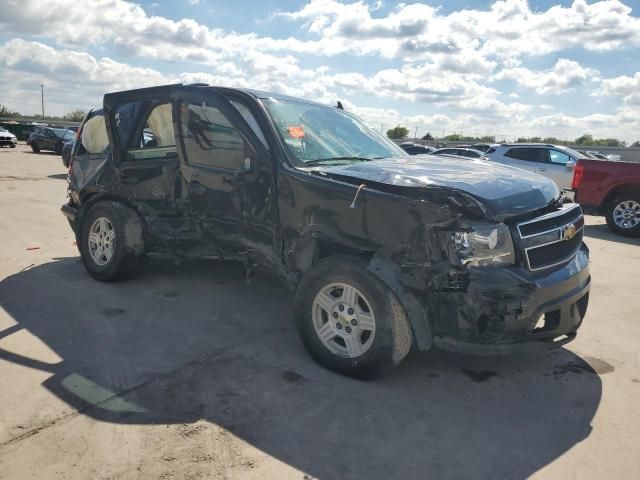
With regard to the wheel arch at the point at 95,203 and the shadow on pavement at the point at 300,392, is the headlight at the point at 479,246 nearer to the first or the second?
the shadow on pavement at the point at 300,392

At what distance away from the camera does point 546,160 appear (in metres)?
14.2

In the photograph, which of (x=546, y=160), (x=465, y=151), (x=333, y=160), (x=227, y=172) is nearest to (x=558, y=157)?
(x=546, y=160)

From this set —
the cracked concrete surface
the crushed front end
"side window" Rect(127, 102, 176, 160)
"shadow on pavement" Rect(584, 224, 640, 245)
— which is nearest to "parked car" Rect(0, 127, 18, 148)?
the cracked concrete surface

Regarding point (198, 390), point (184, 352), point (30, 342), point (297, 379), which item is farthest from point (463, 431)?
point (30, 342)

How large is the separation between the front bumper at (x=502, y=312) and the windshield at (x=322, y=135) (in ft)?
5.25

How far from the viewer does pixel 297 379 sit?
11.7 feet

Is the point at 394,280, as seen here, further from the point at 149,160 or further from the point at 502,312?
the point at 149,160

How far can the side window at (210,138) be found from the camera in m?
4.31

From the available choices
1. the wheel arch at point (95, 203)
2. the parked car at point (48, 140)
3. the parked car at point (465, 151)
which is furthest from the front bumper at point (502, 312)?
the parked car at point (48, 140)

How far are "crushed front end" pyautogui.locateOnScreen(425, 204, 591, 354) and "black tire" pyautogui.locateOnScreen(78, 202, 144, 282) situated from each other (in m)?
3.18

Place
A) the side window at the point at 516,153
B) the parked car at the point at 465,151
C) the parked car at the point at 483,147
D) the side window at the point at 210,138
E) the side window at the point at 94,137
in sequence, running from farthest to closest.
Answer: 1. the parked car at the point at 483,147
2. the parked car at the point at 465,151
3. the side window at the point at 516,153
4. the side window at the point at 94,137
5. the side window at the point at 210,138

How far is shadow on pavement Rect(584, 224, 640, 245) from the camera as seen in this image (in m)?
9.20

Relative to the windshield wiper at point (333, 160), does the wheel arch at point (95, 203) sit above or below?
below

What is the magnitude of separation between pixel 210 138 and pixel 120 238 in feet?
4.84
